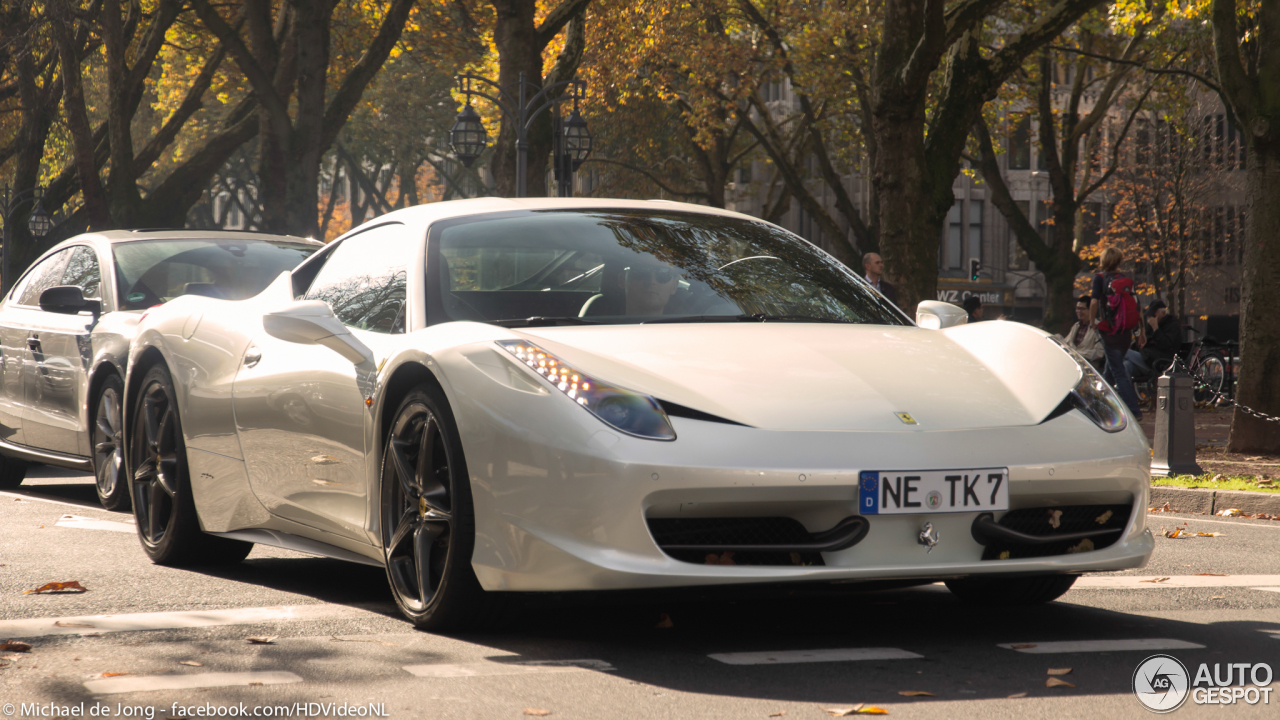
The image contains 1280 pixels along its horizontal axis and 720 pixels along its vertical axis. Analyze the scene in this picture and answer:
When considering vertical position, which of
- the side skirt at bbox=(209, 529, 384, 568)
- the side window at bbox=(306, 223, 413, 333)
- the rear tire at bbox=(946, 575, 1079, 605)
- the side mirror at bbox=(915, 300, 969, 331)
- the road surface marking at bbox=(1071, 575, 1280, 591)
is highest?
the side window at bbox=(306, 223, 413, 333)

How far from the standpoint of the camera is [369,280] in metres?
5.65

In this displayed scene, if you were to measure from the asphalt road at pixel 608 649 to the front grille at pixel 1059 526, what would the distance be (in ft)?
0.93

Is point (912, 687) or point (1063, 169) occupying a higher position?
point (1063, 169)

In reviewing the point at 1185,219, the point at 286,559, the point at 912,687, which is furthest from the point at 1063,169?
the point at 912,687

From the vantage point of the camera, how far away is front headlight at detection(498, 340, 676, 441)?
167 inches

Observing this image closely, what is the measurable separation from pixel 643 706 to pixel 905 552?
3.08 ft

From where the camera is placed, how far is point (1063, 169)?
30438 millimetres

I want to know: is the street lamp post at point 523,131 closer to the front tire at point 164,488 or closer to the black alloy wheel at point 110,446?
the black alloy wheel at point 110,446

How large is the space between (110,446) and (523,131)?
504 inches

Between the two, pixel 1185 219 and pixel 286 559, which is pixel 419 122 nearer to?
pixel 1185 219

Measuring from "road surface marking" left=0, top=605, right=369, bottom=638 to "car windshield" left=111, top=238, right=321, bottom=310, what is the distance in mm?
4042

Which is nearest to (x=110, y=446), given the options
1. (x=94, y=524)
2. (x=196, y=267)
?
(x=94, y=524)

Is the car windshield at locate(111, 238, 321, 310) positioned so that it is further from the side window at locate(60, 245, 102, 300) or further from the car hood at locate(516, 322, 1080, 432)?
the car hood at locate(516, 322, 1080, 432)

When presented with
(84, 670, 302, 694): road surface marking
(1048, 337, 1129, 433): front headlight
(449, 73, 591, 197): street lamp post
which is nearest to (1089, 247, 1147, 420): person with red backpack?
(449, 73, 591, 197): street lamp post
